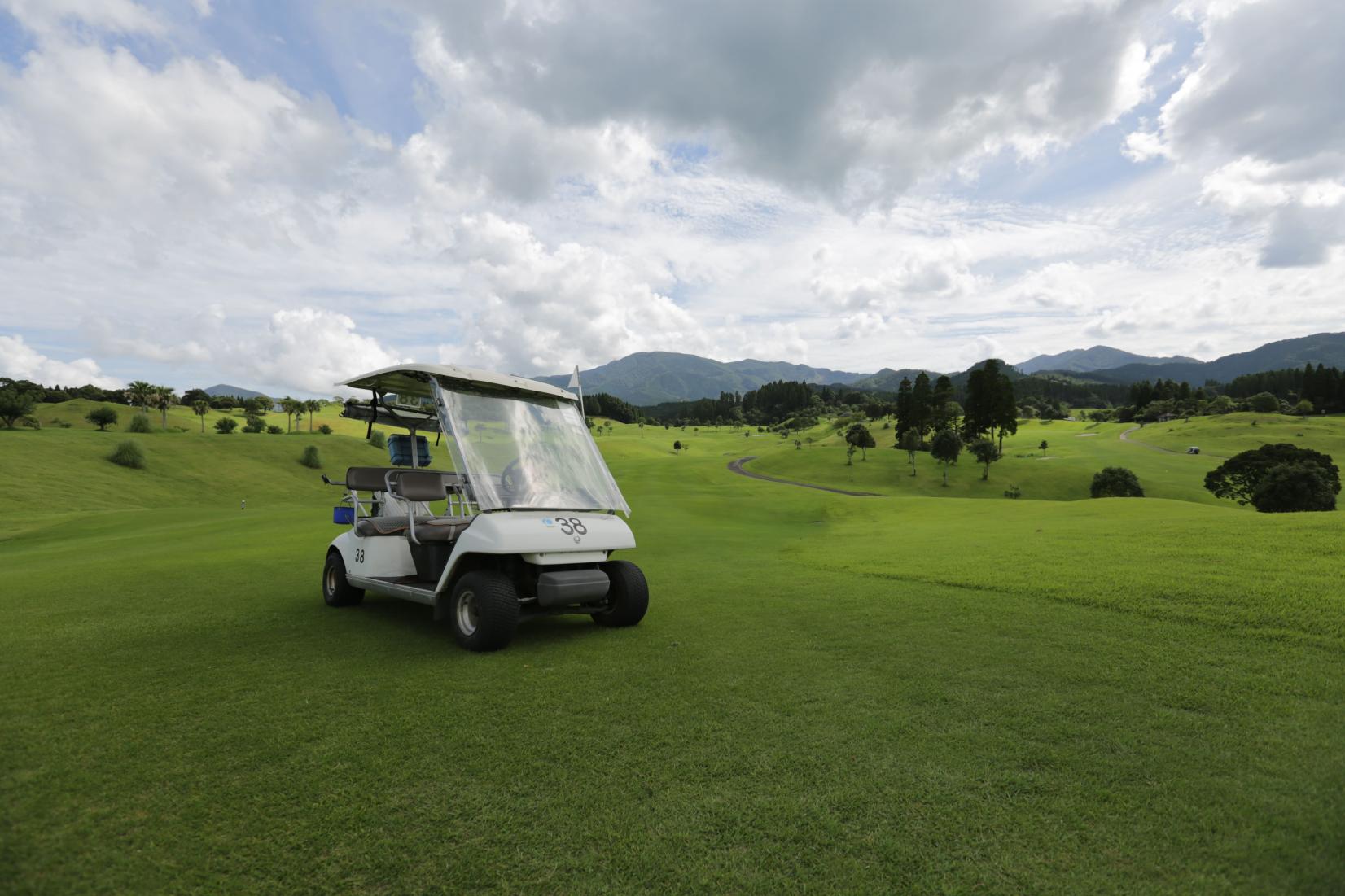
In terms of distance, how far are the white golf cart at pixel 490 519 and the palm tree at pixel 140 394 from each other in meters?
104

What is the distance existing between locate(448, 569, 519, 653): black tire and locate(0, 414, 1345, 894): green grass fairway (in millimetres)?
336

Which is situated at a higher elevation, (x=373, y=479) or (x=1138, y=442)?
(x=373, y=479)

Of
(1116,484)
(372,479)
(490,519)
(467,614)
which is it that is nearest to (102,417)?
(372,479)

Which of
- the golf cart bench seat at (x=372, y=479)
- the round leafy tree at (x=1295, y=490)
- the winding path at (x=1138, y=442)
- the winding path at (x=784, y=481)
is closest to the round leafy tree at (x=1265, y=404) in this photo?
the winding path at (x=1138, y=442)

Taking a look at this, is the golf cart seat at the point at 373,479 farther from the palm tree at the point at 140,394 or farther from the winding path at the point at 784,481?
the palm tree at the point at 140,394

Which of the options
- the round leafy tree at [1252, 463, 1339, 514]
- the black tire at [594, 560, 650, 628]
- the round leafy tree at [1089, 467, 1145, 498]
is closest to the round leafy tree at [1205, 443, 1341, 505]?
the round leafy tree at [1252, 463, 1339, 514]

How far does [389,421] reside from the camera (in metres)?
9.91

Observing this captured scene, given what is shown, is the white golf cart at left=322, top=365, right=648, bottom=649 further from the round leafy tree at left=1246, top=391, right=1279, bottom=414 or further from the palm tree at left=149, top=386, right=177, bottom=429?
the round leafy tree at left=1246, top=391, right=1279, bottom=414

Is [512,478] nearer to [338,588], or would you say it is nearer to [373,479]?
[373,479]

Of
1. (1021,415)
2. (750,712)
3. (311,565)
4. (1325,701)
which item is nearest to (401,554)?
(750,712)

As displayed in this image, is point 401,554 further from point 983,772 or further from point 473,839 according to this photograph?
point 983,772

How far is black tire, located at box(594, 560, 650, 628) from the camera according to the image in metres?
7.95

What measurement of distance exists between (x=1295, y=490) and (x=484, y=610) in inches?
2263

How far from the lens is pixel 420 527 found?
835cm
